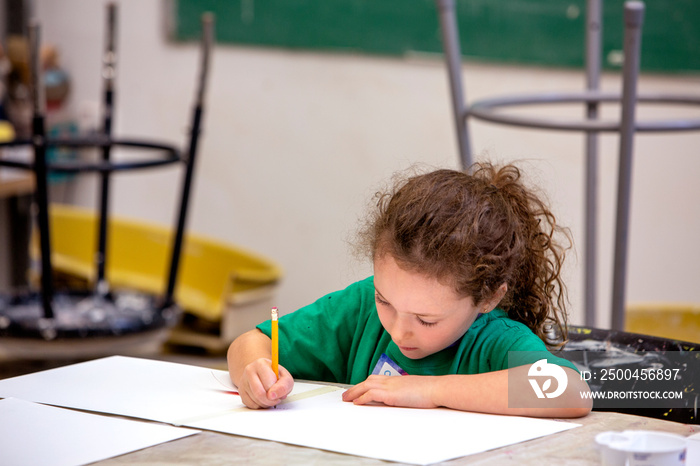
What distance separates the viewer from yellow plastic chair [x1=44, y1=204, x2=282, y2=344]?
120 inches

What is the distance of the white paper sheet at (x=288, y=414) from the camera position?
79 cm

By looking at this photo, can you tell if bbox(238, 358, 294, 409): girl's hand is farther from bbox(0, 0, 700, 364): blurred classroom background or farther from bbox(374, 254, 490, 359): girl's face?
bbox(0, 0, 700, 364): blurred classroom background

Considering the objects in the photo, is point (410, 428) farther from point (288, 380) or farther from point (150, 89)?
point (150, 89)

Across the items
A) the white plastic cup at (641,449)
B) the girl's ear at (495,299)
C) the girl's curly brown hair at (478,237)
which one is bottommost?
the white plastic cup at (641,449)

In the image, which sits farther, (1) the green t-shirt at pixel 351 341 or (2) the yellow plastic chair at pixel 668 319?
→ (2) the yellow plastic chair at pixel 668 319

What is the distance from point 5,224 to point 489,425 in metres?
3.22

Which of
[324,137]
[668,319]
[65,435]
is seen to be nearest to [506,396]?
[65,435]

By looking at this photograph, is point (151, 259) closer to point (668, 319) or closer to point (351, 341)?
point (668, 319)

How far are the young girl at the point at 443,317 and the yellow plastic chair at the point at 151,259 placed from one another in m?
1.74

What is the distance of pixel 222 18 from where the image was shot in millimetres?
3420

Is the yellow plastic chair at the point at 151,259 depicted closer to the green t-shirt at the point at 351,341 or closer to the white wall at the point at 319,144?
the white wall at the point at 319,144

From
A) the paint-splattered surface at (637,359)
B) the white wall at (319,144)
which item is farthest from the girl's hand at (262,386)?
the white wall at (319,144)

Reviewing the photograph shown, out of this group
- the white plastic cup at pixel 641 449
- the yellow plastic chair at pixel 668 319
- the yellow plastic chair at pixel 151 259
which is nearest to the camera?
the white plastic cup at pixel 641 449

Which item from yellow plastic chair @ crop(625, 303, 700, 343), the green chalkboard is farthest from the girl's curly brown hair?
the green chalkboard
